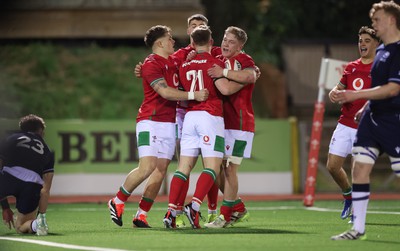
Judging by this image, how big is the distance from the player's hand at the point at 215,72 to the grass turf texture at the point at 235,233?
1.73 metres

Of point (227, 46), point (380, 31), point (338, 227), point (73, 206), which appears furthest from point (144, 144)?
point (73, 206)

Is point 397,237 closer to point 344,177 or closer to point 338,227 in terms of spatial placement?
point 338,227

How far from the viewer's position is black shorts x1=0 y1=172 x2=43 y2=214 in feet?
40.6

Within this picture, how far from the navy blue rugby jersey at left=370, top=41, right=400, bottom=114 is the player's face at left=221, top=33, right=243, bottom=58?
232 centimetres

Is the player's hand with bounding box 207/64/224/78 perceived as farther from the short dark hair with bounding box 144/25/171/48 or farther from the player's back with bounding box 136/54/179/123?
the short dark hair with bounding box 144/25/171/48

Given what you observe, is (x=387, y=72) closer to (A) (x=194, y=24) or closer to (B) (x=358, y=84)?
(B) (x=358, y=84)

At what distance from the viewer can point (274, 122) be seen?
22.5 meters

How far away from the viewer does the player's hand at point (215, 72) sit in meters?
12.6

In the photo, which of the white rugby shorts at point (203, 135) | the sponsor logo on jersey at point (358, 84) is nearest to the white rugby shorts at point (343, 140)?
the sponsor logo on jersey at point (358, 84)

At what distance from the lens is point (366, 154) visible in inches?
431

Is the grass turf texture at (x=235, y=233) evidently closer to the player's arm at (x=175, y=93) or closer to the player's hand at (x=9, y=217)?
the player's hand at (x=9, y=217)

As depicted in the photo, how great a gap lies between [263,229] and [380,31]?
9.75 feet

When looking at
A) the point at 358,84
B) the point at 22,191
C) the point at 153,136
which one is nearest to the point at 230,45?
the point at 153,136

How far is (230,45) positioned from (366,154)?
2.69 m
